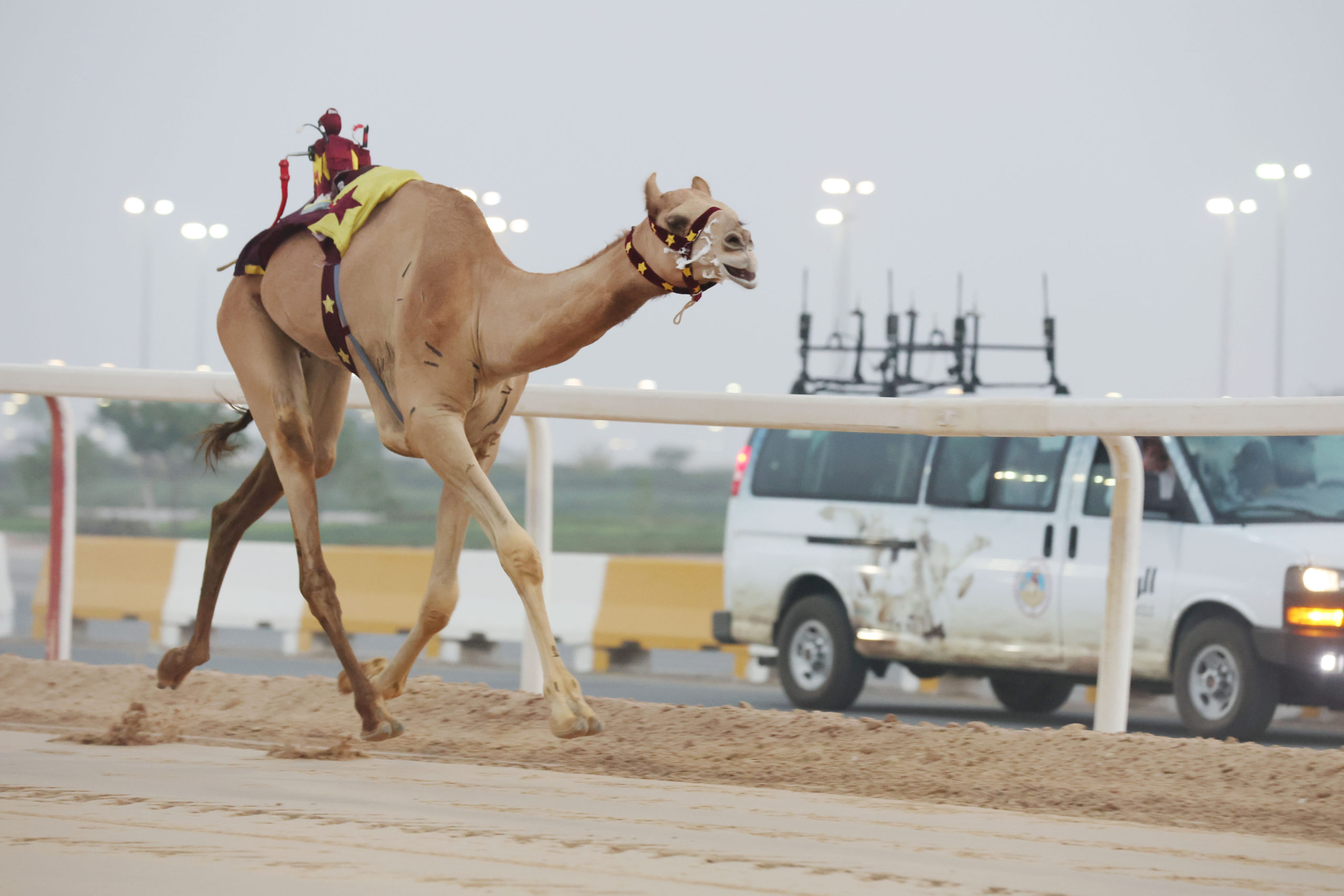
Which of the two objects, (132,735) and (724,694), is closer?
(132,735)

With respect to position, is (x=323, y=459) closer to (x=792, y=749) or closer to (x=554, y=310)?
(x=554, y=310)

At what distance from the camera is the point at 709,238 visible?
177 inches

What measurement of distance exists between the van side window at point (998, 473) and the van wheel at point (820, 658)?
114 centimetres

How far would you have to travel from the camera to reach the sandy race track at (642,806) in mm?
3725

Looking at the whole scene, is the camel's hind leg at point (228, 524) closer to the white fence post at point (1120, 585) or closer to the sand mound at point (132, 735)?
the sand mound at point (132, 735)

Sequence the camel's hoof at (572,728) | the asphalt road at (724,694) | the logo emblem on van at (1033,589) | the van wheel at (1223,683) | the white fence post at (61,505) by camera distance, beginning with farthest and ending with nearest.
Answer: the asphalt road at (724,694), the logo emblem on van at (1033,589), the van wheel at (1223,683), the white fence post at (61,505), the camel's hoof at (572,728)

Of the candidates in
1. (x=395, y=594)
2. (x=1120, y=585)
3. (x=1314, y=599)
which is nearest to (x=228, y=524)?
(x=1120, y=585)

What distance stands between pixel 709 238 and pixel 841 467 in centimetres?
833

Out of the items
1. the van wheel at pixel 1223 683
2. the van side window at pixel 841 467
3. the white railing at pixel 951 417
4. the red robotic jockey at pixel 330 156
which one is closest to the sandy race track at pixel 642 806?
the white railing at pixel 951 417

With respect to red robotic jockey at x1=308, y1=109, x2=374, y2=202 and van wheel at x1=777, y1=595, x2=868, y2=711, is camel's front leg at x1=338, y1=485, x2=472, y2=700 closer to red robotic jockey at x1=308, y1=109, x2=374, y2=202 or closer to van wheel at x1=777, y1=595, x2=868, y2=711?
red robotic jockey at x1=308, y1=109, x2=374, y2=202

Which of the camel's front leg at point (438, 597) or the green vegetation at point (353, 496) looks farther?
the green vegetation at point (353, 496)

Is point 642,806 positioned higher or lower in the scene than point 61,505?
lower

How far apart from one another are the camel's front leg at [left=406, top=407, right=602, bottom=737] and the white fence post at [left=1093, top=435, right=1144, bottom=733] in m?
1.85

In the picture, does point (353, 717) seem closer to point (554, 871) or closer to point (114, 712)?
point (114, 712)
